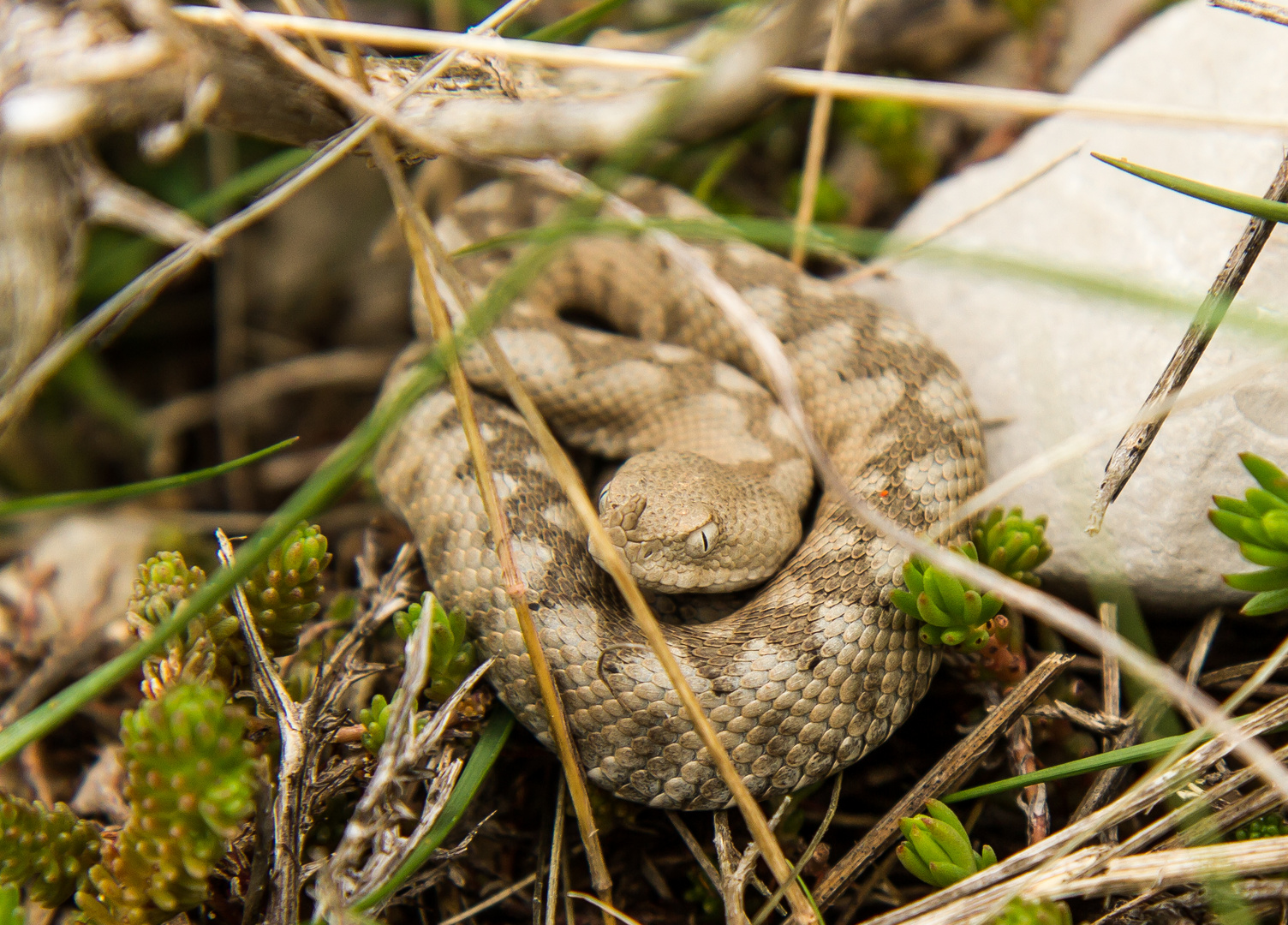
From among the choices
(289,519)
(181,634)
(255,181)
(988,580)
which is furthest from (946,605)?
(255,181)

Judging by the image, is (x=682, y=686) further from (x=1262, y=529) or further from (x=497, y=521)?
(x=1262, y=529)

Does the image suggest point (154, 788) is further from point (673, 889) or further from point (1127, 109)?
point (1127, 109)

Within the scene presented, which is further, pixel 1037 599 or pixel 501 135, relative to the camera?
pixel 501 135

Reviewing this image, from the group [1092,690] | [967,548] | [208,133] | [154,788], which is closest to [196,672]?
[154,788]

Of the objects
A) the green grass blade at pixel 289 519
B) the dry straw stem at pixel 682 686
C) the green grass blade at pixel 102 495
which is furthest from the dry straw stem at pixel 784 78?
the green grass blade at pixel 102 495

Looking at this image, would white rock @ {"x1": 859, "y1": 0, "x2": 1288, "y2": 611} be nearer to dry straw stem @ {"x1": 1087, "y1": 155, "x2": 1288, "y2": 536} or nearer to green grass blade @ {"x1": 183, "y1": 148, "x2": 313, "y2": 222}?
dry straw stem @ {"x1": 1087, "y1": 155, "x2": 1288, "y2": 536}
